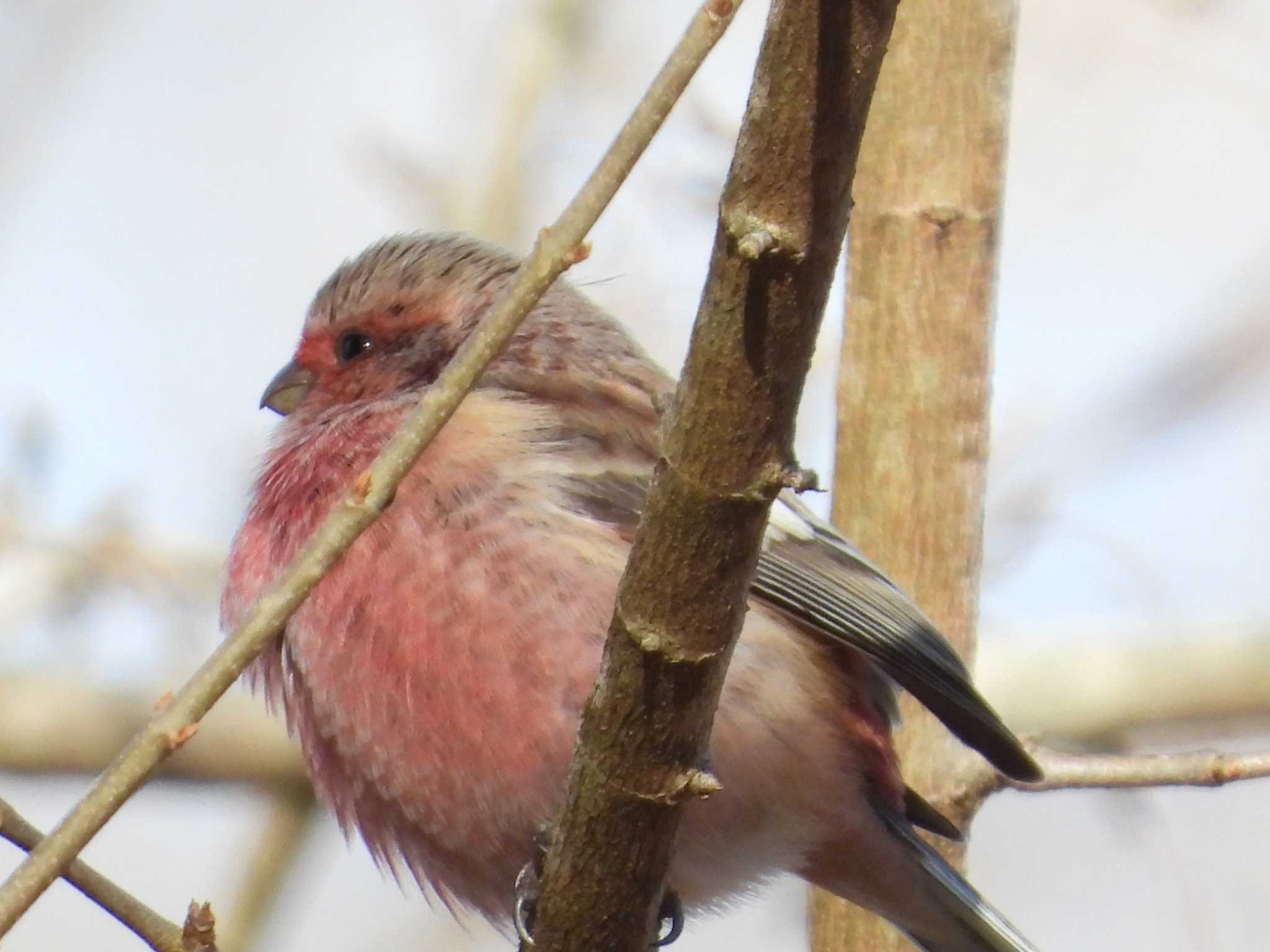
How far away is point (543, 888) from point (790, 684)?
1.15 m

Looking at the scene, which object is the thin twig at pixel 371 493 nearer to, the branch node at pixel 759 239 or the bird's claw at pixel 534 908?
the branch node at pixel 759 239

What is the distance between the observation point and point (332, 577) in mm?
4211

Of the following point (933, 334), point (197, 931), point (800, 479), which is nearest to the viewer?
point (800, 479)

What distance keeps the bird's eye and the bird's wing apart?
1125 millimetres

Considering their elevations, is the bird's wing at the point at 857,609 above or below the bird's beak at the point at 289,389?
below

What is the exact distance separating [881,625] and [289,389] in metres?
1.96

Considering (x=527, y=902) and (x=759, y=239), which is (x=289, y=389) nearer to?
(x=527, y=902)

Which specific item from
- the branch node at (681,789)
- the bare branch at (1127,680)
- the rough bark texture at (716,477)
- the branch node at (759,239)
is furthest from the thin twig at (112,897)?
the bare branch at (1127,680)

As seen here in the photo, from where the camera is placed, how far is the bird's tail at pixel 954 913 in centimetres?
456

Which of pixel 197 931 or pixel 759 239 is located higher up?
pixel 759 239

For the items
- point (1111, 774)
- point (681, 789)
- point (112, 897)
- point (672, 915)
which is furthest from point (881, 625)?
point (112, 897)

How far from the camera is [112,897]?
3039 mm

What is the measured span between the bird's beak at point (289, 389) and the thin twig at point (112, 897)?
2.30 meters

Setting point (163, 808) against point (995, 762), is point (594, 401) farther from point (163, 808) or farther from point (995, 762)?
point (163, 808)
